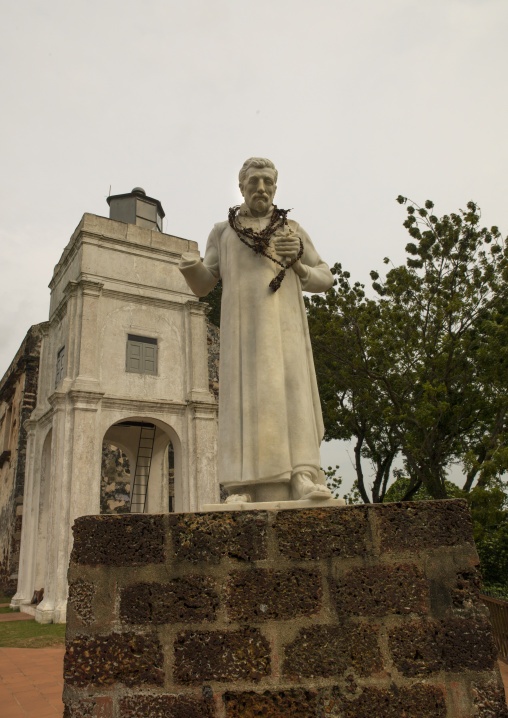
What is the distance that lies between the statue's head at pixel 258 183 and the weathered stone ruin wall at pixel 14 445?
11.6 metres

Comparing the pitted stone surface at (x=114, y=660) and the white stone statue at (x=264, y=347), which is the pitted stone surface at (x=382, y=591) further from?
the pitted stone surface at (x=114, y=660)

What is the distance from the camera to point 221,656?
2430 millimetres

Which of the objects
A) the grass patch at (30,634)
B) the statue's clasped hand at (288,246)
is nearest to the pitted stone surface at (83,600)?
the statue's clasped hand at (288,246)

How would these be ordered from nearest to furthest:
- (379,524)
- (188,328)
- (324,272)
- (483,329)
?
(379,524)
(324,272)
(483,329)
(188,328)

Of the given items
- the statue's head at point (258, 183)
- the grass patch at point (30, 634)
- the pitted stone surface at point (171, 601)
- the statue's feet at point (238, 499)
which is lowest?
the grass patch at point (30, 634)

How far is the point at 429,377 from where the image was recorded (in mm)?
12258

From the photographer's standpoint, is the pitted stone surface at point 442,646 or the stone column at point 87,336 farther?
the stone column at point 87,336

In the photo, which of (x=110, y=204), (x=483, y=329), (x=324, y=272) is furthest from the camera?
(x=110, y=204)

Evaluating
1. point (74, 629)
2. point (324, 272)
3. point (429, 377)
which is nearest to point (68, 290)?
point (429, 377)

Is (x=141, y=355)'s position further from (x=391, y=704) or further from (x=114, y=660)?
(x=391, y=704)

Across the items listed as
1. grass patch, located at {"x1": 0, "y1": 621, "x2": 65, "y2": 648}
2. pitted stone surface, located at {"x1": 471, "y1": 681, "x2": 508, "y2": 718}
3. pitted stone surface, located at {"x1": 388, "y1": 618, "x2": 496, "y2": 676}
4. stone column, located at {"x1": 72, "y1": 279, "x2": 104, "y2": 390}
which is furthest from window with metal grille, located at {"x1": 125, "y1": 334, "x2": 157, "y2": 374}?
pitted stone surface, located at {"x1": 471, "y1": 681, "x2": 508, "y2": 718}

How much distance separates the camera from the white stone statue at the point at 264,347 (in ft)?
10.2

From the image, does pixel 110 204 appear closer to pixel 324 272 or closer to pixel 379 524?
pixel 324 272

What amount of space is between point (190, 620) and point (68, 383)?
9.79m
